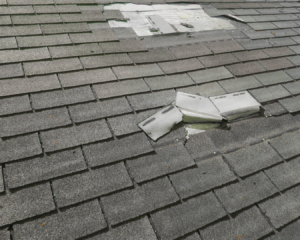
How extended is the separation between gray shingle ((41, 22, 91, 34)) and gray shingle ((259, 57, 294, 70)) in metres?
2.51

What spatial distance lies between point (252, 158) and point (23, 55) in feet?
8.50

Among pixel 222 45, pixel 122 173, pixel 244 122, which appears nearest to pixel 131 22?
pixel 222 45

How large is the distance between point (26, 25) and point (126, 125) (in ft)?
6.47

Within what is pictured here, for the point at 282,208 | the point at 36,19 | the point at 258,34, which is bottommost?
the point at 282,208

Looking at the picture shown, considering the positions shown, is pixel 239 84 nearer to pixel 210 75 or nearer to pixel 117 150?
pixel 210 75

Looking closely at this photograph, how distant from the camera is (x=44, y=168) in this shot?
1.67 meters

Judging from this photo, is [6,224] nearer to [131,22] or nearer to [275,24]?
[131,22]

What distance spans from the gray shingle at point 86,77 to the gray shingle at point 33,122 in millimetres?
399

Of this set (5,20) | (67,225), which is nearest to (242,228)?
(67,225)

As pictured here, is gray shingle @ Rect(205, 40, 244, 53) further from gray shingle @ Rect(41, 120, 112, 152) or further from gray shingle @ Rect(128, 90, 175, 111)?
gray shingle @ Rect(41, 120, 112, 152)

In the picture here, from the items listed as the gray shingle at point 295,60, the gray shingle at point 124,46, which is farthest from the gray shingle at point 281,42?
the gray shingle at point 124,46

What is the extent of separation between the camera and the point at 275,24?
13.8ft

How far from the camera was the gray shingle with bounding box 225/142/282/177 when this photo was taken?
2.03 m

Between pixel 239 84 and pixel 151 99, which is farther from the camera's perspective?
pixel 239 84
